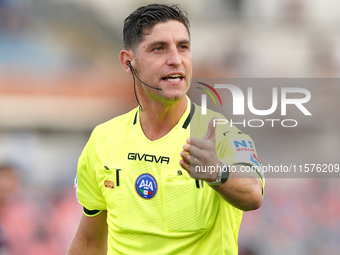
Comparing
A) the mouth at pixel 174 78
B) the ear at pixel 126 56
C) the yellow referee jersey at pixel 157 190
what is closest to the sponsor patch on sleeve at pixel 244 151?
the yellow referee jersey at pixel 157 190

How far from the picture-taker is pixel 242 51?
6574 millimetres

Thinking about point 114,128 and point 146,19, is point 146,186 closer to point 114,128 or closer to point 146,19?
point 114,128

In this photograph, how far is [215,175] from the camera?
1.67 m

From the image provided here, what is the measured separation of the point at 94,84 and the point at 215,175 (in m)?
5.27

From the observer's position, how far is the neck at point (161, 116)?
2410 millimetres

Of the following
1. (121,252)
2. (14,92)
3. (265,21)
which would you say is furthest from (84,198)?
(265,21)

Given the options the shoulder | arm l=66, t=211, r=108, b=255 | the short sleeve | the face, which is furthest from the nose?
arm l=66, t=211, r=108, b=255

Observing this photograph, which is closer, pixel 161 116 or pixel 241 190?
pixel 241 190

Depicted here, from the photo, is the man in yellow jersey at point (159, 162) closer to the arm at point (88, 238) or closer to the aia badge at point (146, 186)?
the aia badge at point (146, 186)

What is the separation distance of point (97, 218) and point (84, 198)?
20 centimetres

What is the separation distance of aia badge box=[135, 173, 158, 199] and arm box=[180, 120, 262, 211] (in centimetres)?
60

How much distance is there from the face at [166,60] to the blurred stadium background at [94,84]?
374cm

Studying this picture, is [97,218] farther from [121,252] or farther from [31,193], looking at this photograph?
[31,193]

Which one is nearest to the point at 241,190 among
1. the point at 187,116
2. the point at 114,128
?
the point at 187,116
